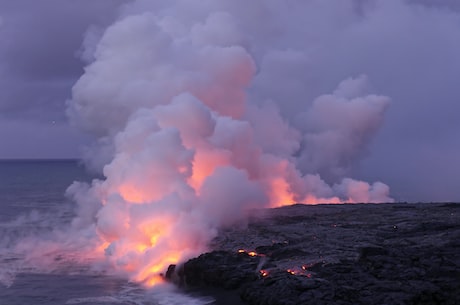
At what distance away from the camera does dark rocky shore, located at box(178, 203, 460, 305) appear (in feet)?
149

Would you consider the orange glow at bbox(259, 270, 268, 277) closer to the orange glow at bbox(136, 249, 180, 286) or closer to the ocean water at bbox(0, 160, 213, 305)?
the ocean water at bbox(0, 160, 213, 305)

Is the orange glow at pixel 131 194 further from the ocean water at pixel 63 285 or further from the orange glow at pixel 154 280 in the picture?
the orange glow at pixel 154 280

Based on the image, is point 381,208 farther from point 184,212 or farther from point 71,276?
point 71,276

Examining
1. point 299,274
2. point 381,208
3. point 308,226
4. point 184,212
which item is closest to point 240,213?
point 308,226

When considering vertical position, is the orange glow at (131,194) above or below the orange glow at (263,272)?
above

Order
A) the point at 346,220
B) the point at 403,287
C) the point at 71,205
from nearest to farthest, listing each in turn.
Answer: the point at 403,287 → the point at 346,220 → the point at 71,205

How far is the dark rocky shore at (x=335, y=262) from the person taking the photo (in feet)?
149

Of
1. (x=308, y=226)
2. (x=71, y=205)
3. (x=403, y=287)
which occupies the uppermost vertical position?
(x=71, y=205)

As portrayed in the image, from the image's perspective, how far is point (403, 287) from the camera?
4559cm

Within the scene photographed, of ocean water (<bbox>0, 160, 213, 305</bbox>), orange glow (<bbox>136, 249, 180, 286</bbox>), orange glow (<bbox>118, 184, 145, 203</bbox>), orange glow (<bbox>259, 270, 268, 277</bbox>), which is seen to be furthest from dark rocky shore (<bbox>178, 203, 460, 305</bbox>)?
orange glow (<bbox>118, 184, 145, 203</bbox>)

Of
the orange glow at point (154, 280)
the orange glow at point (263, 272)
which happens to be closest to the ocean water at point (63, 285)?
the orange glow at point (154, 280)

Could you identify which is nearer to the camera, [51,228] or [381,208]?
[381,208]

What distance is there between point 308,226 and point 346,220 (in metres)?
7.84

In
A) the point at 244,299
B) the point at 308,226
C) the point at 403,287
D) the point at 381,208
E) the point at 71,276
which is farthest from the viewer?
the point at 381,208
